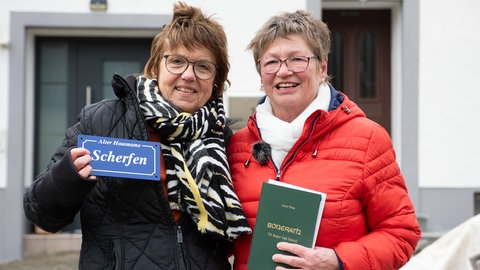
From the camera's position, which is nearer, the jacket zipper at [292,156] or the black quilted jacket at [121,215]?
the black quilted jacket at [121,215]

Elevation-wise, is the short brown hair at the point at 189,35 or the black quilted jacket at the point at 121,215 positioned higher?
the short brown hair at the point at 189,35

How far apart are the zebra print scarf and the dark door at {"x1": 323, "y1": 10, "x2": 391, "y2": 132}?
566 centimetres

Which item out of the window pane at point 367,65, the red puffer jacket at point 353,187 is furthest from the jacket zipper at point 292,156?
the window pane at point 367,65

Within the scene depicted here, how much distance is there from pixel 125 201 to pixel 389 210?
1065 mm

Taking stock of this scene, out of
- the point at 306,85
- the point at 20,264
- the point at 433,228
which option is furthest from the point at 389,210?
the point at 20,264

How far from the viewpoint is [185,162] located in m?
2.52

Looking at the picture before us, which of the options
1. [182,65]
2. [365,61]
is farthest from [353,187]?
[365,61]

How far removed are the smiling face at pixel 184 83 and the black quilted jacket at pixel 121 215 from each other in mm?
204

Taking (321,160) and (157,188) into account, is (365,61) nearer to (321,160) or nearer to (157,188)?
(321,160)

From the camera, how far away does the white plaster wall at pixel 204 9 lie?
23.7 feet

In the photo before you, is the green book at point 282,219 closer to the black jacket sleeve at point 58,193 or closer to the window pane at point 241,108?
the black jacket sleeve at point 58,193

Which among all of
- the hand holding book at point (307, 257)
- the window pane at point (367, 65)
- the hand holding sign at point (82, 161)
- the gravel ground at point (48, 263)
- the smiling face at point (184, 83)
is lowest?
the gravel ground at point (48, 263)

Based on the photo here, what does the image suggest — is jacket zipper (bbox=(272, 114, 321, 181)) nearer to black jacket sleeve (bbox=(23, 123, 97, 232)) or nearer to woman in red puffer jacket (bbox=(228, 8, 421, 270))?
woman in red puffer jacket (bbox=(228, 8, 421, 270))

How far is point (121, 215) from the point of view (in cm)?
241
